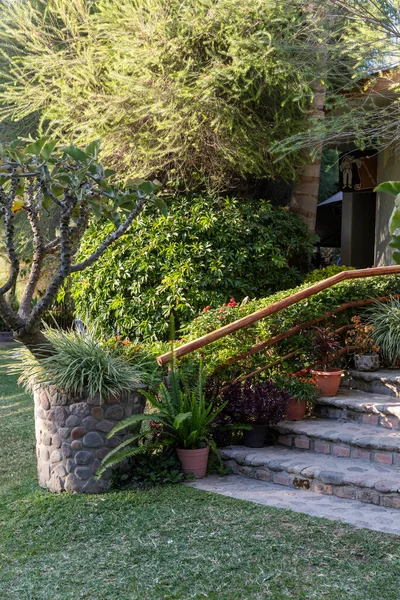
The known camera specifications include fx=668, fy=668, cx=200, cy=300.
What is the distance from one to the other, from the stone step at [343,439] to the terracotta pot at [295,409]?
3.2 inches

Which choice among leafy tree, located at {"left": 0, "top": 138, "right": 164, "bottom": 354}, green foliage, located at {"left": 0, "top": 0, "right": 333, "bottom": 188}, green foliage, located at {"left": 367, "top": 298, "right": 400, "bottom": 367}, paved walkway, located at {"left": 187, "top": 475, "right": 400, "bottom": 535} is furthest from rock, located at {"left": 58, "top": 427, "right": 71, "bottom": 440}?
green foliage, located at {"left": 0, "top": 0, "right": 333, "bottom": 188}

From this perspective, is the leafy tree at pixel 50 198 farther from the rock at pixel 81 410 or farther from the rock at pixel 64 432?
the rock at pixel 64 432

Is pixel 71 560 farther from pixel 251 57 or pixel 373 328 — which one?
pixel 251 57

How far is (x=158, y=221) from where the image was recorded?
866 cm

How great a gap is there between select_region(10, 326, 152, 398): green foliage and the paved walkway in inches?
39.6

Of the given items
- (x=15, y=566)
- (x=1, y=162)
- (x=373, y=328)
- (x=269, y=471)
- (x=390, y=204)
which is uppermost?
(x=390, y=204)

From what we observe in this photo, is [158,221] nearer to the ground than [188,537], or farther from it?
farther from it

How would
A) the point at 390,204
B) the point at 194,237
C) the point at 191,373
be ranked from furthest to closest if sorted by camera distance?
the point at 390,204 < the point at 194,237 < the point at 191,373

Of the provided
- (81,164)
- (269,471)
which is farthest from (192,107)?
(269,471)

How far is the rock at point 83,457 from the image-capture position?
5.36 metres

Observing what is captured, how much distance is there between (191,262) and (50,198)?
11.1ft

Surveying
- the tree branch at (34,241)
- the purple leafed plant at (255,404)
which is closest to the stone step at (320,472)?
the purple leafed plant at (255,404)

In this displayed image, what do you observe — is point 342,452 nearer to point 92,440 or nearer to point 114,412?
point 114,412

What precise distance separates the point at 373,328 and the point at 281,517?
3.12 m
